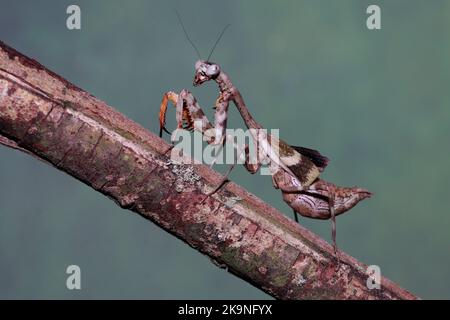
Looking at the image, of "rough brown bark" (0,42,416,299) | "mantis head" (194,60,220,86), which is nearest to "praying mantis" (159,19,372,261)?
"mantis head" (194,60,220,86)

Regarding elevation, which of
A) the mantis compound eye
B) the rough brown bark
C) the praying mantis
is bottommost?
the rough brown bark

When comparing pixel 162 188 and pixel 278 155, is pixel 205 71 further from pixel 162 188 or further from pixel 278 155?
pixel 162 188

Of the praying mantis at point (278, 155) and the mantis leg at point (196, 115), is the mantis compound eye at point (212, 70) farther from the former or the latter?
the mantis leg at point (196, 115)

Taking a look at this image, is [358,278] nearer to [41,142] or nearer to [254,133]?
[254,133]

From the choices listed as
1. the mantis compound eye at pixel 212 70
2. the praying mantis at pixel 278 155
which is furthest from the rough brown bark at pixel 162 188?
the mantis compound eye at pixel 212 70

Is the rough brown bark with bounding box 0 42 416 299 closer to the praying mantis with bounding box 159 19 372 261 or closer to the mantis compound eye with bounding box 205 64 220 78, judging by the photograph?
the praying mantis with bounding box 159 19 372 261
